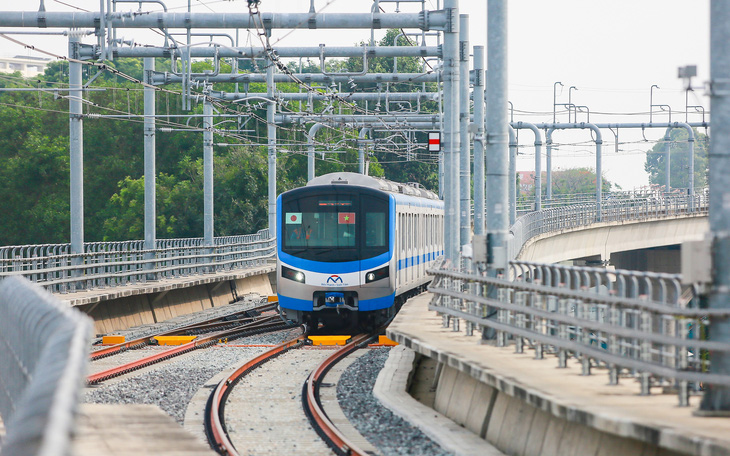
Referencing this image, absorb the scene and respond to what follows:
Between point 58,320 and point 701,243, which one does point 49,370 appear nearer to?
point 58,320

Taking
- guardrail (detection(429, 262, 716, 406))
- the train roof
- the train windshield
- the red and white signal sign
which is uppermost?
the red and white signal sign

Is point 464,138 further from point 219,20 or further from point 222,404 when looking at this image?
point 222,404

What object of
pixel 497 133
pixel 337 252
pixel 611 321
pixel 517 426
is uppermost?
pixel 497 133

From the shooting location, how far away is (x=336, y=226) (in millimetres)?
21312

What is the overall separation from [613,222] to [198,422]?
3945 centimetres

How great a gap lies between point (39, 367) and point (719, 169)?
191 inches

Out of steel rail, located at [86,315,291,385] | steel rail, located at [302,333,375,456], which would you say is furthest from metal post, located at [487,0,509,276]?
steel rail, located at [86,315,291,385]

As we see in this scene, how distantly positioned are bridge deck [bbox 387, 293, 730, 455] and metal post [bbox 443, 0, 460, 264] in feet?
26.8

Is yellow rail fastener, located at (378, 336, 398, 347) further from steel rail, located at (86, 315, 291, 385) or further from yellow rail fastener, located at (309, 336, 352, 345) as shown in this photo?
steel rail, located at (86, 315, 291, 385)

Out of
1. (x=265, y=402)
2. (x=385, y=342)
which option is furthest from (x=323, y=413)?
(x=385, y=342)

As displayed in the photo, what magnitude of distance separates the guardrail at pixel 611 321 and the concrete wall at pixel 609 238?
27.6 m

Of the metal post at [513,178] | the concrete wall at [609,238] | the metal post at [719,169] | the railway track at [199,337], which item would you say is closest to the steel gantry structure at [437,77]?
the metal post at [719,169]

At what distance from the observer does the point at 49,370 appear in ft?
16.4

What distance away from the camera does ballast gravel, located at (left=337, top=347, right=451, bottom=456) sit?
1016 centimetres
